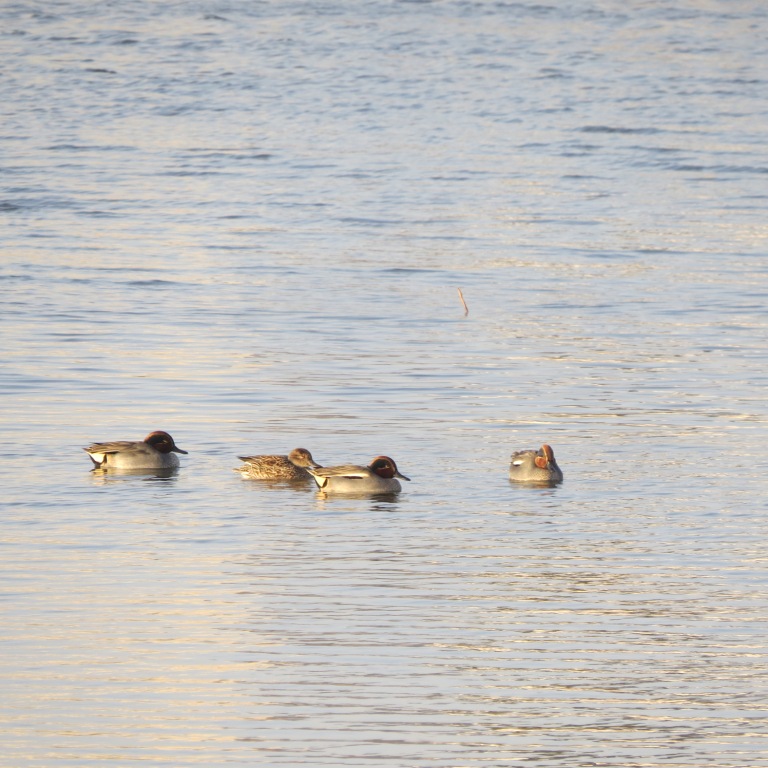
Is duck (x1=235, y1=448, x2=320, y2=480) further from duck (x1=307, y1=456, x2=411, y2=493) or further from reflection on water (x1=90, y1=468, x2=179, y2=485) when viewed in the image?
reflection on water (x1=90, y1=468, x2=179, y2=485)

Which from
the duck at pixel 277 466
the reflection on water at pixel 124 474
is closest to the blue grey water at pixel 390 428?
the reflection on water at pixel 124 474

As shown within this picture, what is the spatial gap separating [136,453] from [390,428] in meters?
→ 2.38

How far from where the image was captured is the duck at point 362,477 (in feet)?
40.4

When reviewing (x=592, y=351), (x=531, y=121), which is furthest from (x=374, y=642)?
(x=531, y=121)

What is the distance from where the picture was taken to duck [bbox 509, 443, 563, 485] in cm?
1227

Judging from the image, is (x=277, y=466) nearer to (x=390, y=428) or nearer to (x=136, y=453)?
(x=136, y=453)

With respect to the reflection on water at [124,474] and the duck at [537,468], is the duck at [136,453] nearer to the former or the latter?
the reflection on water at [124,474]

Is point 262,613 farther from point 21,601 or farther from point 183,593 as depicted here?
point 21,601

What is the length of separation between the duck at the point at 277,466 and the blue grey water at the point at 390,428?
142mm

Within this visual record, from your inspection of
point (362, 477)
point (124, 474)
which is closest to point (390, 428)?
point (362, 477)

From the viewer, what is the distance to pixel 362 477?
12.3 metres

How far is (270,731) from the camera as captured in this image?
7.68m

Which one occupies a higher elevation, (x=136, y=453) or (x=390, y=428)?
(x=390, y=428)

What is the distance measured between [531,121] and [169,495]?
2511 cm
